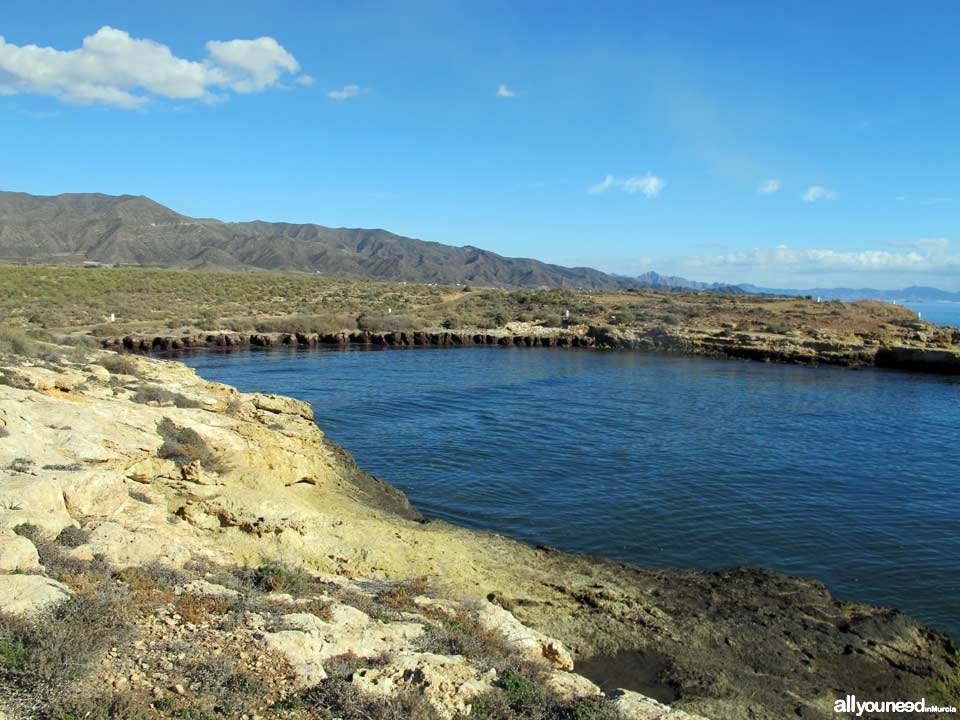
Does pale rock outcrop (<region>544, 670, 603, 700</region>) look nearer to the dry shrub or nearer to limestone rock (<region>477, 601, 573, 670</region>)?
limestone rock (<region>477, 601, 573, 670</region>)

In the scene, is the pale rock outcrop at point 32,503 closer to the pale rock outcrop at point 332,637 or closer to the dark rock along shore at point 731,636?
the pale rock outcrop at point 332,637

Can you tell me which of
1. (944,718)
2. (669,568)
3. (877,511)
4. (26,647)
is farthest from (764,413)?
(26,647)

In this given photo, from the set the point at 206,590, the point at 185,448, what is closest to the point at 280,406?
the point at 185,448

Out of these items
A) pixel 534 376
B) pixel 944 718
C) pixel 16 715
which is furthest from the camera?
pixel 534 376

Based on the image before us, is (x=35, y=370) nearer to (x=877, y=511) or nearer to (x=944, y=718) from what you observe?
(x=944, y=718)

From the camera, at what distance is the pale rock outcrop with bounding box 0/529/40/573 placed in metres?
6.52

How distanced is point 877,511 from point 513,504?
301 inches

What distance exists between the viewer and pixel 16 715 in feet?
15.2

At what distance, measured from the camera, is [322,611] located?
23.9 feet

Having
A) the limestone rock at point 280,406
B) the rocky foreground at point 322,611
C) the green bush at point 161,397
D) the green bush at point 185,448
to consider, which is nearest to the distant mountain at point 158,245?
the limestone rock at point 280,406

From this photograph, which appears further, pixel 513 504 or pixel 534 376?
pixel 534 376

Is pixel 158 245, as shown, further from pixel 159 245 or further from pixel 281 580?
pixel 281 580

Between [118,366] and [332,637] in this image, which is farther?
[118,366]

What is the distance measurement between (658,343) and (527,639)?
40.3 m
